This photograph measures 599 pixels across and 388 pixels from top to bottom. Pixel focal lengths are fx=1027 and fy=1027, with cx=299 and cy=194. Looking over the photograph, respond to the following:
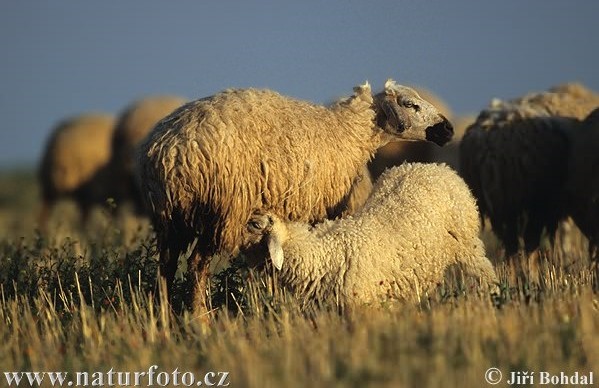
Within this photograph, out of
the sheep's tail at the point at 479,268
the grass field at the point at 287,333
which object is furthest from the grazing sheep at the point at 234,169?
the sheep's tail at the point at 479,268

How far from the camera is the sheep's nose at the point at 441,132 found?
376 inches

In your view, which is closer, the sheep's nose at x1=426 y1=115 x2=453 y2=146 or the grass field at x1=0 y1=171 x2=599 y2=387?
the grass field at x1=0 y1=171 x2=599 y2=387

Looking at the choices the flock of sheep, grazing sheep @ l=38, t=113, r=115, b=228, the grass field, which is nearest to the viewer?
the grass field

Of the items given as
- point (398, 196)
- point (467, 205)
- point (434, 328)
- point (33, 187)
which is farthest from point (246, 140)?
point (33, 187)

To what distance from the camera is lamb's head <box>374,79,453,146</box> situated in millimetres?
9406

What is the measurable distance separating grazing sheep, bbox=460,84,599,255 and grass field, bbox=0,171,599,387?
138cm

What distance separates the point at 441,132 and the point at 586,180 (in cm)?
165

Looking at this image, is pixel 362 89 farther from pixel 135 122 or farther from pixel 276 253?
pixel 135 122

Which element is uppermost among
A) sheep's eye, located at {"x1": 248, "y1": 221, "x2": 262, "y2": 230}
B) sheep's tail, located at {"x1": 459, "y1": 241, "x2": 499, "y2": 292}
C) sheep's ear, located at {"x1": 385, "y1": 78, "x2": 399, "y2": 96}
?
sheep's ear, located at {"x1": 385, "y1": 78, "x2": 399, "y2": 96}

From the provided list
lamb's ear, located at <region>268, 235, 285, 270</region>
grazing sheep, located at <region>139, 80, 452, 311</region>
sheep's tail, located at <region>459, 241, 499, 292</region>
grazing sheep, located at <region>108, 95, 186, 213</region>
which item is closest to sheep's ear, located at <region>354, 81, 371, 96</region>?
grazing sheep, located at <region>139, 80, 452, 311</region>

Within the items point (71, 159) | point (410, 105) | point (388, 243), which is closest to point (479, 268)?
point (388, 243)

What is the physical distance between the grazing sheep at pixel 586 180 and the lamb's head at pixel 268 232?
11.5 feet

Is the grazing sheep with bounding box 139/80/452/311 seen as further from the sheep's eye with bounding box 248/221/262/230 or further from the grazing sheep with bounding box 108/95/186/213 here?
the grazing sheep with bounding box 108/95/186/213

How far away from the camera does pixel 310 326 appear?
6906mm
